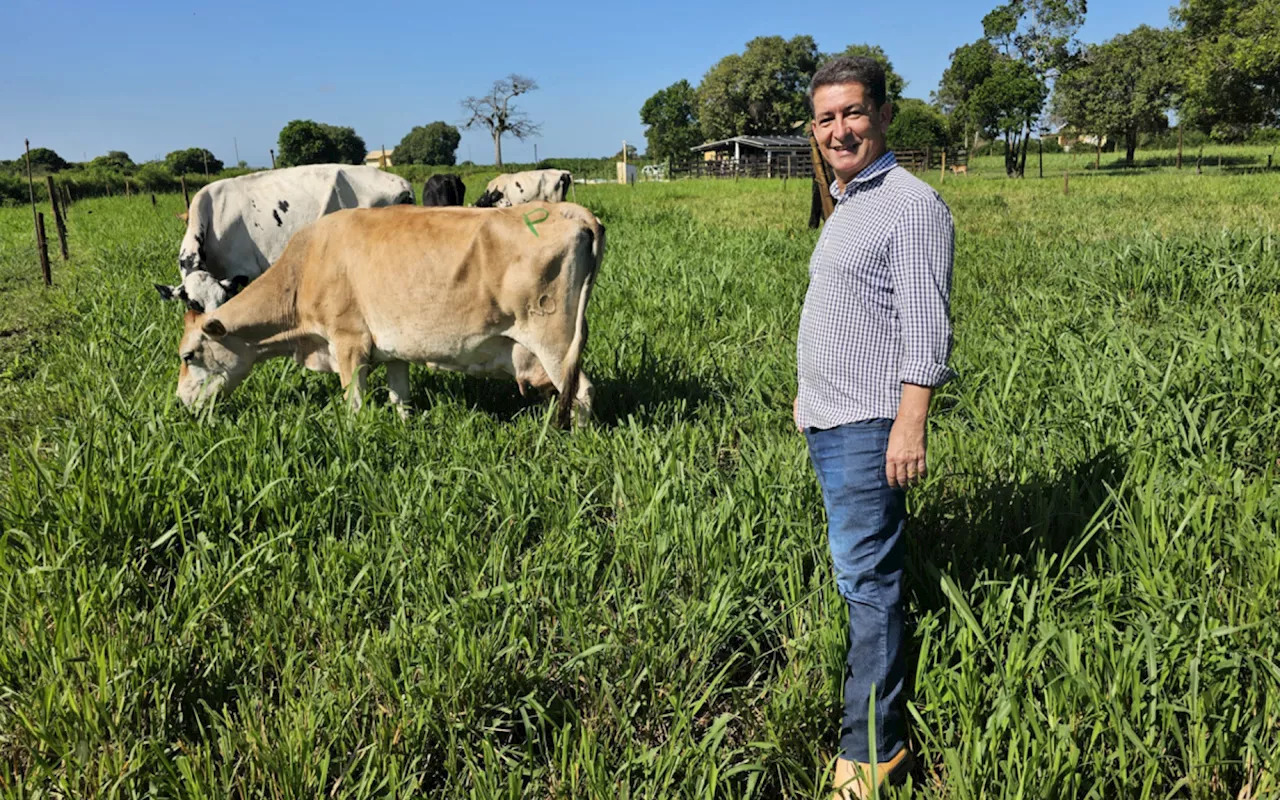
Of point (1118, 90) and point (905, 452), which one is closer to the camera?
point (905, 452)

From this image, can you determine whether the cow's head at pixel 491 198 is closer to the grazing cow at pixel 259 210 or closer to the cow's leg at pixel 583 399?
the grazing cow at pixel 259 210

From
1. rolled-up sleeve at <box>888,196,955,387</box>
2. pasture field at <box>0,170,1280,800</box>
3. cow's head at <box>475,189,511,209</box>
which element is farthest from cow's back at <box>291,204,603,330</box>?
cow's head at <box>475,189,511,209</box>

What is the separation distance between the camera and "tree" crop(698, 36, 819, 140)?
7231 cm

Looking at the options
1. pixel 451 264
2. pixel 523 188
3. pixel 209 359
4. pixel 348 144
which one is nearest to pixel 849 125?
pixel 451 264

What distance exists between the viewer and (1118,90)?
48.3 metres

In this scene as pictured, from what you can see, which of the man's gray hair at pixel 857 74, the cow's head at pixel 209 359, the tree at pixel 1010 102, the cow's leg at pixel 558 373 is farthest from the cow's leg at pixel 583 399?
the tree at pixel 1010 102

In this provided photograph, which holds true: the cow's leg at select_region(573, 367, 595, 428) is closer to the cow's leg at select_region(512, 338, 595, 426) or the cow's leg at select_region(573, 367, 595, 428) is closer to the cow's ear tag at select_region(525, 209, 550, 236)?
the cow's leg at select_region(512, 338, 595, 426)

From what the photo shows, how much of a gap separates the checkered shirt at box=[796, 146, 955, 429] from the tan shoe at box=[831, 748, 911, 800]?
2.92ft

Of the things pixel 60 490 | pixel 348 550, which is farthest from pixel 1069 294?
pixel 60 490

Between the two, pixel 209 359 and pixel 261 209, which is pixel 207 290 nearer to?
pixel 261 209

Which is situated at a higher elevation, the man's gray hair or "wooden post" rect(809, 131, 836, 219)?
the man's gray hair

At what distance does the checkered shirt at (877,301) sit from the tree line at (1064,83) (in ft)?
129

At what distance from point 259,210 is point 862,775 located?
8.42 meters

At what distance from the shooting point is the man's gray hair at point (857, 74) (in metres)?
1.96
